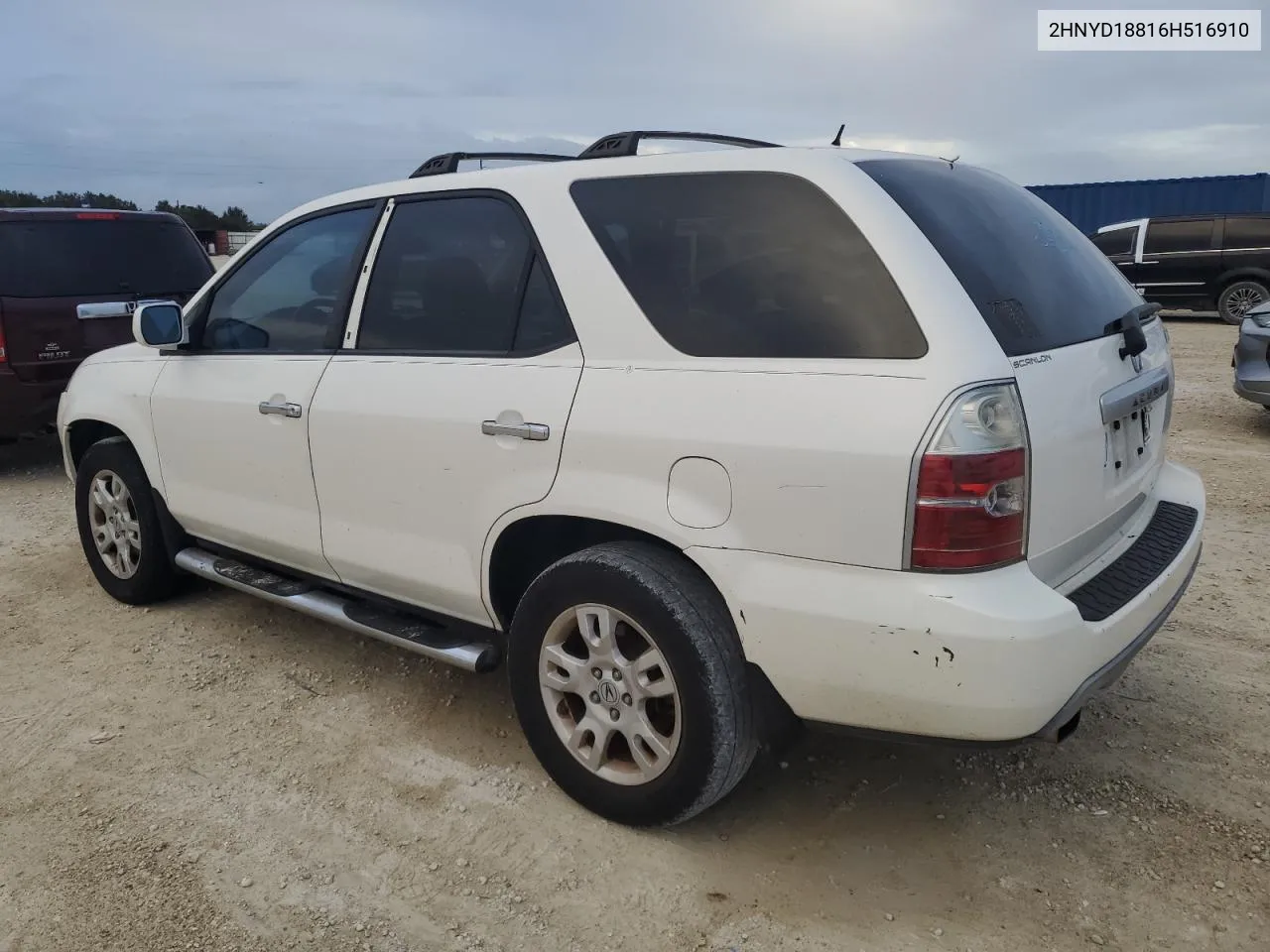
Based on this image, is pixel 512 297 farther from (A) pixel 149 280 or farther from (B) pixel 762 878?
(A) pixel 149 280

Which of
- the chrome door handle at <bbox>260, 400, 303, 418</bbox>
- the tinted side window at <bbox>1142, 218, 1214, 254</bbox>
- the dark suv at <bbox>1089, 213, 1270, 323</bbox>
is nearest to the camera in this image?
the chrome door handle at <bbox>260, 400, 303, 418</bbox>

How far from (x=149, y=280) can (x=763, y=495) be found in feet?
20.8

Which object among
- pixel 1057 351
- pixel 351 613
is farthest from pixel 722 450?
pixel 351 613

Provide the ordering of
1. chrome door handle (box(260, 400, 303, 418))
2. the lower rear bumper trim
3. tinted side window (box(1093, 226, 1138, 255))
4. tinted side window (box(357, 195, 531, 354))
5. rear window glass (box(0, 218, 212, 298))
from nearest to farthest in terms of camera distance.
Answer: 1. the lower rear bumper trim
2. tinted side window (box(357, 195, 531, 354))
3. chrome door handle (box(260, 400, 303, 418))
4. rear window glass (box(0, 218, 212, 298))
5. tinted side window (box(1093, 226, 1138, 255))

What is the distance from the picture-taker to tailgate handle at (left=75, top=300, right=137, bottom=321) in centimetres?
679

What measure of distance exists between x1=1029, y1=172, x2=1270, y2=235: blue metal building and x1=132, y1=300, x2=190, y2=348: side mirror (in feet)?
72.7

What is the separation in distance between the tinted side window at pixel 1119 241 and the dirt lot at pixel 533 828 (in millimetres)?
13378

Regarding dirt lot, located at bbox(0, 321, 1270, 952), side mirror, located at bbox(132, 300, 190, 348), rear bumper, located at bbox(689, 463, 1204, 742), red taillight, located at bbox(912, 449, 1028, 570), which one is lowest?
dirt lot, located at bbox(0, 321, 1270, 952)

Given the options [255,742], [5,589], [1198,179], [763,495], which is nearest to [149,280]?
[5,589]

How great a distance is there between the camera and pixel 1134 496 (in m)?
2.84

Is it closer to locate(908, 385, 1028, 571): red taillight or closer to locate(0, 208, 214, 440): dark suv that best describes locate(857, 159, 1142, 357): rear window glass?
locate(908, 385, 1028, 571): red taillight

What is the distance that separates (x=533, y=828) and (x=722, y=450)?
125 cm

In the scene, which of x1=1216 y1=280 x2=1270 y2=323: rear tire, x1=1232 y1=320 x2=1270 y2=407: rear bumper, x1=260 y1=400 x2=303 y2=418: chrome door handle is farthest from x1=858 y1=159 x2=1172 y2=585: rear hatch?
x1=1216 y1=280 x2=1270 y2=323: rear tire

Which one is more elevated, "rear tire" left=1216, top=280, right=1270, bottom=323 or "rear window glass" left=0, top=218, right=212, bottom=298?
"rear window glass" left=0, top=218, right=212, bottom=298
